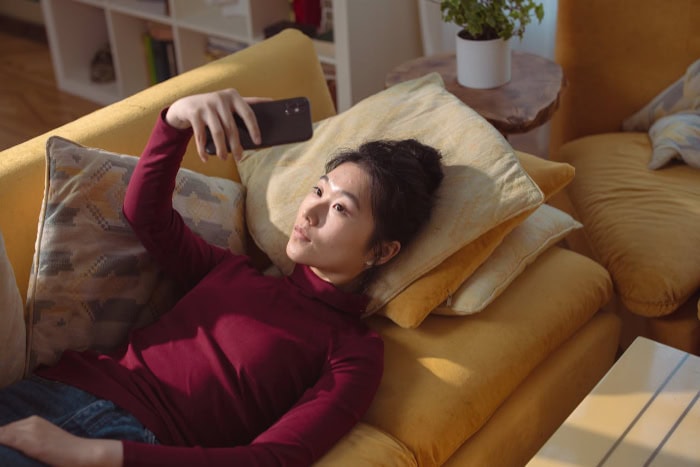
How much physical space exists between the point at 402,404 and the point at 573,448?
311 mm

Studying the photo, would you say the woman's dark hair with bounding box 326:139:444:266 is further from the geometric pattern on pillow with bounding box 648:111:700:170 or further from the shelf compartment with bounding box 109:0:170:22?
the shelf compartment with bounding box 109:0:170:22

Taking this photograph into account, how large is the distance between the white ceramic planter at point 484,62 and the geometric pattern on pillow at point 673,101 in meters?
0.43

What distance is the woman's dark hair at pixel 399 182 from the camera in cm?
159

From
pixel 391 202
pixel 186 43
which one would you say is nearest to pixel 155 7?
pixel 186 43

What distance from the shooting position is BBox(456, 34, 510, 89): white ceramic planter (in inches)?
94.0

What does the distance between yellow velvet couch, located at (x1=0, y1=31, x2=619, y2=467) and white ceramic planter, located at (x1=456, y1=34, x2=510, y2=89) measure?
641mm

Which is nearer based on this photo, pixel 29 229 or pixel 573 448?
pixel 573 448

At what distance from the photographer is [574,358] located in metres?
1.80

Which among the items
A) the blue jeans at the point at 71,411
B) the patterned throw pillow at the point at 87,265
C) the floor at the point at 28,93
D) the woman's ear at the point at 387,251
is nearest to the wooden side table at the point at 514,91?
the woman's ear at the point at 387,251

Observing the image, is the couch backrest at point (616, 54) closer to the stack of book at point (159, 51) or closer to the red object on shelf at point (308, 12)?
the red object on shelf at point (308, 12)

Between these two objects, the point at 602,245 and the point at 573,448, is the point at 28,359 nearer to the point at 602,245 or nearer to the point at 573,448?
the point at 573,448

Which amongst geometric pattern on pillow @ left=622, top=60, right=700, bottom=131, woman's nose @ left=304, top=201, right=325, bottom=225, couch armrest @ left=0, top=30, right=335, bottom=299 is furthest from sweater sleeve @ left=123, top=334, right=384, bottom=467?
geometric pattern on pillow @ left=622, top=60, right=700, bottom=131

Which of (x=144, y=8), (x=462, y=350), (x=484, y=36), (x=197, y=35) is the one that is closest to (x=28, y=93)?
(x=144, y=8)

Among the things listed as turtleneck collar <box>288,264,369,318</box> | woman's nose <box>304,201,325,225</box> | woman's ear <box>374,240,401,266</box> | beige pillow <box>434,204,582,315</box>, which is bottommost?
beige pillow <box>434,204,582,315</box>
